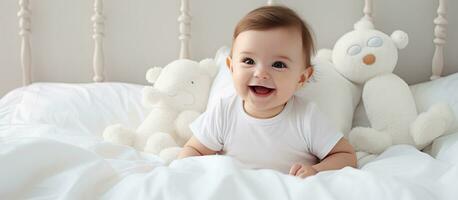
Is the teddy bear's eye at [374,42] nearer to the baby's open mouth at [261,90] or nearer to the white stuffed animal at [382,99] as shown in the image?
the white stuffed animal at [382,99]

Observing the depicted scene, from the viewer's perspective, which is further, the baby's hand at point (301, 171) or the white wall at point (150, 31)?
the white wall at point (150, 31)

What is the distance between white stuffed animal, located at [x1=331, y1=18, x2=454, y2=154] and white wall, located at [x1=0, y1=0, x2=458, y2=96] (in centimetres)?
19

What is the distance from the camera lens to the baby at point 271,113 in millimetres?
977

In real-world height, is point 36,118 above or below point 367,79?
below

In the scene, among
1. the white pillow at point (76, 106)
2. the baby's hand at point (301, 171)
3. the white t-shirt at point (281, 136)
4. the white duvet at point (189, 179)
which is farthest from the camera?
the white pillow at point (76, 106)

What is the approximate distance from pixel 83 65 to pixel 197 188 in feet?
3.13

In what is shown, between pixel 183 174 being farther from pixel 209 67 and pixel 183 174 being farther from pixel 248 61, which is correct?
pixel 209 67

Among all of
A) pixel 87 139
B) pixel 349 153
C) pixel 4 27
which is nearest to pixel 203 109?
pixel 87 139

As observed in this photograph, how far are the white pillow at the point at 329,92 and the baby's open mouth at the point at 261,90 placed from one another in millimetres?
169

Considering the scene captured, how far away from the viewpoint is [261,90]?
1005 mm

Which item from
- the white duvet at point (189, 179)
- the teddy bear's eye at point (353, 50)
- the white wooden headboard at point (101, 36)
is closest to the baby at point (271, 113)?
the white duvet at point (189, 179)

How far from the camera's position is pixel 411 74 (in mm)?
1503

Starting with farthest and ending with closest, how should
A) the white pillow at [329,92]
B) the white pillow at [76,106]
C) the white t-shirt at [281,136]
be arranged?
the white pillow at [76,106]
the white pillow at [329,92]
the white t-shirt at [281,136]

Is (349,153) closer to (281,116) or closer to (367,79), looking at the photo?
(281,116)
